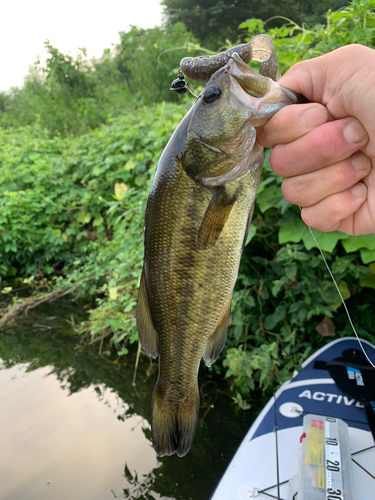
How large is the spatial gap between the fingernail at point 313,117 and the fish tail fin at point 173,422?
3.47ft

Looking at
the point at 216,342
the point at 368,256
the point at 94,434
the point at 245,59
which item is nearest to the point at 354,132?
the point at 245,59

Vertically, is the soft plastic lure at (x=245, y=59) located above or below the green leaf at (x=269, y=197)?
above

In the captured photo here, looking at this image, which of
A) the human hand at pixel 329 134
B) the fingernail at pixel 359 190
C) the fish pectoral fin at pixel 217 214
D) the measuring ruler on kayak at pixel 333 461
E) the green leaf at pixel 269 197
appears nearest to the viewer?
the human hand at pixel 329 134

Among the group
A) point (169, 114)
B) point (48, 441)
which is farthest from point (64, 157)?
point (48, 441)

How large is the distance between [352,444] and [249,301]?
1.22m

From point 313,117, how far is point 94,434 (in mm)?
3246

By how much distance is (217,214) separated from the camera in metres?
1.15

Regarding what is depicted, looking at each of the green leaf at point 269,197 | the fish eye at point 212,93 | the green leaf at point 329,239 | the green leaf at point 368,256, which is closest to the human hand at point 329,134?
the fish eye at point 212,93

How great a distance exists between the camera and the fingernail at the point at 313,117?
3.46 ft

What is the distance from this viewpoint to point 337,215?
1.27 meters

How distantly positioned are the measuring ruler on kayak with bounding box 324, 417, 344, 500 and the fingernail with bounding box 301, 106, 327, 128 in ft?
5.84

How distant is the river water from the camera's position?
2.79 meters

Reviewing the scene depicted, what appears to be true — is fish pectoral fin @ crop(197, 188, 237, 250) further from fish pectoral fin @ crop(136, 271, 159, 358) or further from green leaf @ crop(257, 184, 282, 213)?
green leaf @ crop(257, 184, 282, 213)

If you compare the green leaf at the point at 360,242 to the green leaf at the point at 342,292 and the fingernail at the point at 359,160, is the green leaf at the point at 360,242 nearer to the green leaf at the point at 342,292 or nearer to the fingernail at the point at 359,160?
the green leaf at the point at 342,292
